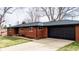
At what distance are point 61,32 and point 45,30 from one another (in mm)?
241

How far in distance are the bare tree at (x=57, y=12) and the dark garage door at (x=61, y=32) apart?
0.16 metres

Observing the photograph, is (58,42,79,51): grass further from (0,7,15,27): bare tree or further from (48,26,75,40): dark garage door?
(0,7,15,27): bare tree

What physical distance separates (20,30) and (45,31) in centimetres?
38

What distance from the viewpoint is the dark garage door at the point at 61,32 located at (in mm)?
2159

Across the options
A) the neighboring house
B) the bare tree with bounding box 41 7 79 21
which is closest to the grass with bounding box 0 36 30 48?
the neighboring house

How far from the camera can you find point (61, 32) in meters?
2.23

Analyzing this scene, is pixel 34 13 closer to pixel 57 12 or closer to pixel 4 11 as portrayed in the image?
pixel 57 12

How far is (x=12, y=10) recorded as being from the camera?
229cm

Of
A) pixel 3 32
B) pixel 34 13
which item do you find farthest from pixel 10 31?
pixel 34 13

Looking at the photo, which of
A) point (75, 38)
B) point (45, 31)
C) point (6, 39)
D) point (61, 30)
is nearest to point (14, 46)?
point (6, 39)

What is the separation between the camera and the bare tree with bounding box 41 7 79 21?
88.9 inches
